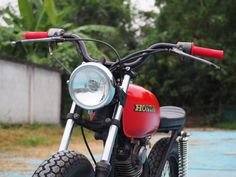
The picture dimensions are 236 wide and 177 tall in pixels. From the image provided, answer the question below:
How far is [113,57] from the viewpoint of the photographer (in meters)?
18.8

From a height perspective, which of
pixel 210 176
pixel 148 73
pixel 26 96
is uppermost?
pixel 210 176

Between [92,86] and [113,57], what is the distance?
16218 millimetres

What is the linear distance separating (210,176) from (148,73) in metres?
14.8

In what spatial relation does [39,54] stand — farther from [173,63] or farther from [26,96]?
[173,63]

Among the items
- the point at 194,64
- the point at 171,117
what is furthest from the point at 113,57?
the point at 171,117

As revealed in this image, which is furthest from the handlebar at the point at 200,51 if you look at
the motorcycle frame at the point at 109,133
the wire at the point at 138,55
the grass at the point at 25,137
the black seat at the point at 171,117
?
the grass at the point at 25,137

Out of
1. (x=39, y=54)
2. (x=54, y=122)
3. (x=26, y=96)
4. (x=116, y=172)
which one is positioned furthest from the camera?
(x=39, y=54)

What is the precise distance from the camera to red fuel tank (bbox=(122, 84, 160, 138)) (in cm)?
289

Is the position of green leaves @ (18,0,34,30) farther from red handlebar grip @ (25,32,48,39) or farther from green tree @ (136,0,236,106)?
red handlebar grip @ (25,32,48,39)

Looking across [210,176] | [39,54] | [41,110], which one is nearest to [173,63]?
[39,54]

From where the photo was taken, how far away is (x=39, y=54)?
615 inches

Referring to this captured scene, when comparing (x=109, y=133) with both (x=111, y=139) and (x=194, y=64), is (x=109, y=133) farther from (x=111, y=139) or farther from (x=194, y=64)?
(x=194, y=64)

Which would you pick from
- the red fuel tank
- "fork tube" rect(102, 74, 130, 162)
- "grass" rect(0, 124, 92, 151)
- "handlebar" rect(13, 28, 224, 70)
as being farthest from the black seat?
"grass" rect(0, 124, 92, 151)

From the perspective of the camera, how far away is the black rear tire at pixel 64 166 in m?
2.41
